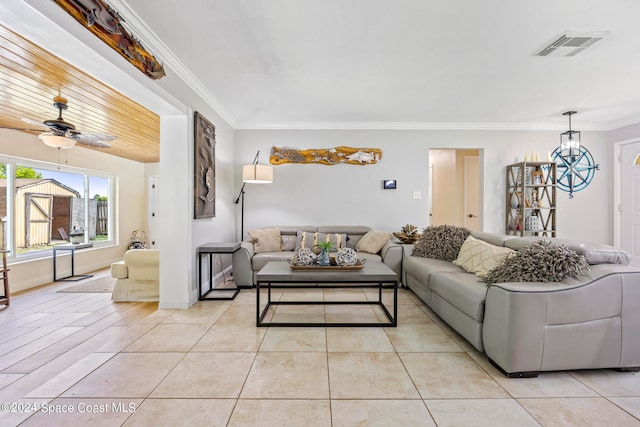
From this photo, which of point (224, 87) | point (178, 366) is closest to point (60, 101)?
point (224, 87)

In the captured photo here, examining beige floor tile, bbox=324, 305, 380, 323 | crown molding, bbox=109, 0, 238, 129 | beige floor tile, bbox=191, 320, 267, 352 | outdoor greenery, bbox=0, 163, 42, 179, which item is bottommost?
beige floor tile, bbox=191, 320, 267, 352

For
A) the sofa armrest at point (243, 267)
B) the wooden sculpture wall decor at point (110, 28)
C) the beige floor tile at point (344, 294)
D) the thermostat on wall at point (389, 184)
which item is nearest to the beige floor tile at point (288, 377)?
the beige floor tile at point (344, 294)

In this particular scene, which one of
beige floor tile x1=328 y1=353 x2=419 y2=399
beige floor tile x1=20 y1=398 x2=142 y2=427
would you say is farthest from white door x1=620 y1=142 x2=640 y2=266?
beige floor tile x1=20 y1=398 x2=142 y2=427

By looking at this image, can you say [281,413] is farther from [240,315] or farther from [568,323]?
[568,323]

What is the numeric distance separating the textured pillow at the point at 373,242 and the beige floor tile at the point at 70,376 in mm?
3063

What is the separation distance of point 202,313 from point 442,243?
2.80m

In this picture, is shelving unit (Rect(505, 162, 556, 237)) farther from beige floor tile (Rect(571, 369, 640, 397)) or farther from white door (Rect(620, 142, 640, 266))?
beige floor tile (Rect(571, 369, 640, 397))

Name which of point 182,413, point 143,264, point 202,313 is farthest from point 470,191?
point 182,413

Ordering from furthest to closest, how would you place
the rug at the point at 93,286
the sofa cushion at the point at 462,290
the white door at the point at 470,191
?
the white door at the point at 470,191, the rug at the point at 93,286, the sofa cushion at the point at 462,290

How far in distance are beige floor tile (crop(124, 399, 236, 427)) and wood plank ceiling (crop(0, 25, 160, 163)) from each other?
2689 mm

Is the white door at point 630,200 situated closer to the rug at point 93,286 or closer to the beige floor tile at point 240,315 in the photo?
the beige floor tile at point 240,315

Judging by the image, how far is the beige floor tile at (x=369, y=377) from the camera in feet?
5.74

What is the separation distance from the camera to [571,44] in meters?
2.46

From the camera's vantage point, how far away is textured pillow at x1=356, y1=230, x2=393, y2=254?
421 centimetres
